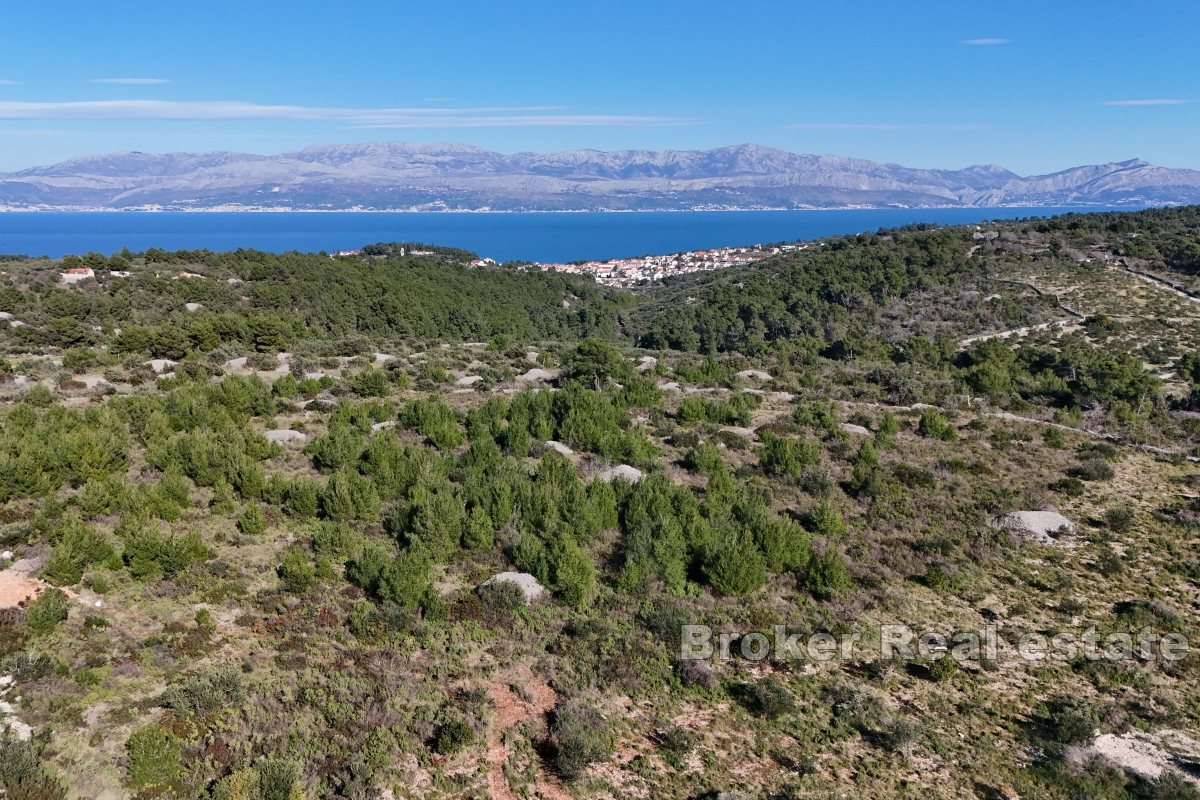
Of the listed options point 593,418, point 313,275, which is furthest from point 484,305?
point 593,418

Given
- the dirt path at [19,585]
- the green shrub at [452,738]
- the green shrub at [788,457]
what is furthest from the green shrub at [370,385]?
the green shrub at [452,738]

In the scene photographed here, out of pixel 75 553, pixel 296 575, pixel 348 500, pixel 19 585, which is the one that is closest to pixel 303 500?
pixel 348 500

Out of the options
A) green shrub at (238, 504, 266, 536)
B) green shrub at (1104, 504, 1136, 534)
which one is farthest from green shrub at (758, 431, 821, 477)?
green shrub at (238, 504, 266, 536)

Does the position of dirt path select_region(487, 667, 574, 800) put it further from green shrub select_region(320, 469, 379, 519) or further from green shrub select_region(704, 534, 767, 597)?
green shrub select_region(320, 469, 379, 519)

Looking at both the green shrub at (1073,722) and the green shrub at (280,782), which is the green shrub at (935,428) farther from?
the green shrub at (280,782)

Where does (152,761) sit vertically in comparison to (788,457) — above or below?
above

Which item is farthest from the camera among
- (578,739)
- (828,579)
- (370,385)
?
(370,385)

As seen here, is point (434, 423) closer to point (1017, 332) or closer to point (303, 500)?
point (303, 500)

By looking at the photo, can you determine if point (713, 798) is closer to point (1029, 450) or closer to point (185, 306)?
point (1029, 450)
